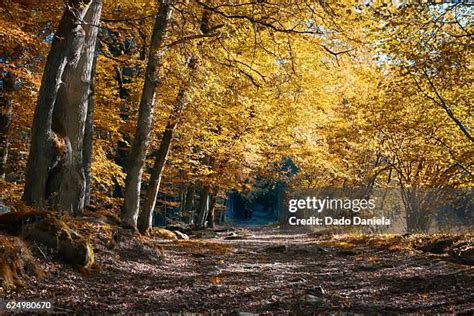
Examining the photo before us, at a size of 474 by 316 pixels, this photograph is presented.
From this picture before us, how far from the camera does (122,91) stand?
19750 millimetres

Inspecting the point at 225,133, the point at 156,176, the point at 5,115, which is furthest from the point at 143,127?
the point at 225,133

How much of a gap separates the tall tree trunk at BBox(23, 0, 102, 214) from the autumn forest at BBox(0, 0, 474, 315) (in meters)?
0.03

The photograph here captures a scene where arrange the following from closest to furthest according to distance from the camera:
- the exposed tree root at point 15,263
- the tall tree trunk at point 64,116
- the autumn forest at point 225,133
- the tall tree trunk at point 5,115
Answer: the exposed tree root at point 15,263, the autumn forest at point 225,133, the tall tree trunk at point 64,116, the tall tree trunk at point 5,115

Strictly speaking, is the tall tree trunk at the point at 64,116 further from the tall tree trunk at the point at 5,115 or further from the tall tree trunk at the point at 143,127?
the tall tree trunk at the point at 5,115

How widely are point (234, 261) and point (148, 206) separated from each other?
372 centimetres

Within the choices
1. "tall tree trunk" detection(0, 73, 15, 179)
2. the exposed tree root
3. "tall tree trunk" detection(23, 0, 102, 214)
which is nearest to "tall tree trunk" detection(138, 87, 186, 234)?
"tall tree trunk" detection(23, 0, 102, 214)

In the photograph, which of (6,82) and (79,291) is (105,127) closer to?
(6,82)

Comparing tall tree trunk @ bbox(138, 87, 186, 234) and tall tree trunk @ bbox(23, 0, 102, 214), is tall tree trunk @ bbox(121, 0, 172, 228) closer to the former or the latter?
tall tree trunk @ bbox(138, 87, 186, 234)

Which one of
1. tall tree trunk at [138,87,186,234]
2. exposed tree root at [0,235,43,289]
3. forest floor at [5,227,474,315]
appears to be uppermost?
tall tree trunk at [138,87,186,234]

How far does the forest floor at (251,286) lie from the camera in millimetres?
4922

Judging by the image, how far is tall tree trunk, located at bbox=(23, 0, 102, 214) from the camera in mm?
7535

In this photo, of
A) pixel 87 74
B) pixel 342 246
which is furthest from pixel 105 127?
pixel 342 246

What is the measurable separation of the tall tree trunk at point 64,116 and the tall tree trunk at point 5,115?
568 cm

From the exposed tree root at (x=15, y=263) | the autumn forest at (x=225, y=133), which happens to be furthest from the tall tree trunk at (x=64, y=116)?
the exposed tree root at (x=15, y=263)
